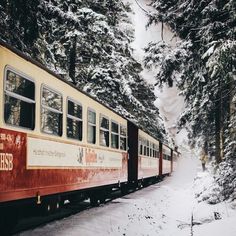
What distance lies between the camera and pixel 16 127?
8.09m

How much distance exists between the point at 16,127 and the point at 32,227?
311 centimetres

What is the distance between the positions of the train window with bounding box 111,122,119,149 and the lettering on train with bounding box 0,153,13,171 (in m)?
8.33

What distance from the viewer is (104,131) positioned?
48.6 feet

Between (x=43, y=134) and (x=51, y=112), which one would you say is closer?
(x=43, y=134)

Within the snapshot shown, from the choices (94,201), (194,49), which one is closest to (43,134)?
(94,201)

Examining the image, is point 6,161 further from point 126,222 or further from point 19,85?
point 126,222

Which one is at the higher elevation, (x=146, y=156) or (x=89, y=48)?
(x=89, y=48)

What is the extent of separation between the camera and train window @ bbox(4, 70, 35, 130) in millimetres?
7914

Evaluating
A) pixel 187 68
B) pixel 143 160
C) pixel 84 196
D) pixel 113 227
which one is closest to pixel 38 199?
pixel 113 227

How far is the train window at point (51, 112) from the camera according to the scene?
372 inches

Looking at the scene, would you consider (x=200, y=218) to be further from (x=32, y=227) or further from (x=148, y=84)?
(x=148, y=84)

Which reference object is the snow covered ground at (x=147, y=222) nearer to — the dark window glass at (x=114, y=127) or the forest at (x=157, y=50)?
the forest at (x=157, y=50)

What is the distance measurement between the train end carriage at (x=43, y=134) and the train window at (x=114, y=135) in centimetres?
144

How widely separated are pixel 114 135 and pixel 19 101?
8.18m
